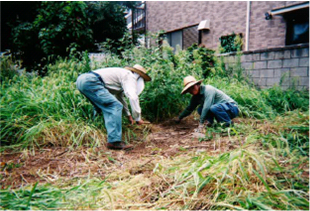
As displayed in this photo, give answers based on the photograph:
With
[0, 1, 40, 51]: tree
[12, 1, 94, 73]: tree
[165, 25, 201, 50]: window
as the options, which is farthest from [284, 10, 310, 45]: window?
[0, 1, 40, 51]: tree

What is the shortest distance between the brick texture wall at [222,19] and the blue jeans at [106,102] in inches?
252

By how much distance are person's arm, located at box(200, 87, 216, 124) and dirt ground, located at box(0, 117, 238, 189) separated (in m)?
0.34

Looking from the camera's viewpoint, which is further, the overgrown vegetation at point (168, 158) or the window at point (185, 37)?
the window at point (185, 37)

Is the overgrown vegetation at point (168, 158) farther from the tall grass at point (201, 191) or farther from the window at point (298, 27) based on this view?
the window at point (298, 27)

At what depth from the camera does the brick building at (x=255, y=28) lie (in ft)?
13.9

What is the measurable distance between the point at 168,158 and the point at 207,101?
1163 mm

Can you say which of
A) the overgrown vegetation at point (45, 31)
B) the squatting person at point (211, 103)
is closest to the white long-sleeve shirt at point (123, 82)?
the squatting person at point (211, 103)

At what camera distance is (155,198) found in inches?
58.4

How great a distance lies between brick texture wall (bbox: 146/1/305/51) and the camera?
6831mm

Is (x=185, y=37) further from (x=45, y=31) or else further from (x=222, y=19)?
(x=45, y=31)

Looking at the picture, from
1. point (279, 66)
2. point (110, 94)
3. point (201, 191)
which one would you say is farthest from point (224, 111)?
point (279, 66)

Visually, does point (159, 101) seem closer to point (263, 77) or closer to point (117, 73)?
point (117, 73)

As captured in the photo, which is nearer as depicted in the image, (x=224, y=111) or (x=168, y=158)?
(x=168, y=158)

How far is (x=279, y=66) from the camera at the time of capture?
171 inches
